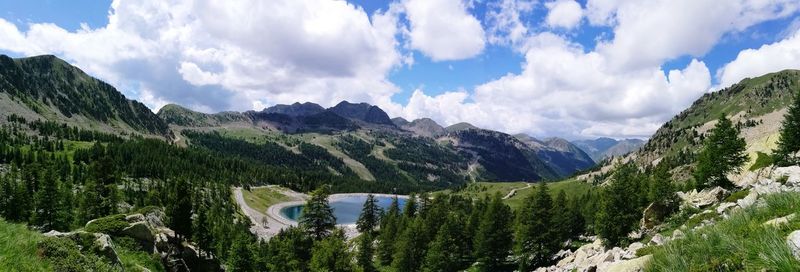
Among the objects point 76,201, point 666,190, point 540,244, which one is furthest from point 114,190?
point 666,190

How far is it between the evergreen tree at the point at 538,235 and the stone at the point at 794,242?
2119 inches

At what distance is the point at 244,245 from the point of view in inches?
2270

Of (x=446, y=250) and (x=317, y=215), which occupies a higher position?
(x=317, y=215)

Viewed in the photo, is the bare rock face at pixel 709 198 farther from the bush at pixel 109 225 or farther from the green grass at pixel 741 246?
the bush at pixel 109 225

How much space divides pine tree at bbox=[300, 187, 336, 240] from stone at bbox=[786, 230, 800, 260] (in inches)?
2533

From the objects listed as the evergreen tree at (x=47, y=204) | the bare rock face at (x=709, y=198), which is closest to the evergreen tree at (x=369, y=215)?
the evergreen tree at (x=47, y=204)

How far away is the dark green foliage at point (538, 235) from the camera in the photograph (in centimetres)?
5947

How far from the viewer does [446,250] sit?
6406 centimetres

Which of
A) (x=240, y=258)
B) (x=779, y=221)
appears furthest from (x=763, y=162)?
(x=240, y=258)

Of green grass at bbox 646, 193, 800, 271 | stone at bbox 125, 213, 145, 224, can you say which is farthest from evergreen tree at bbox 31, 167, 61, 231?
green grass at bbox 646, 193, 800, 271

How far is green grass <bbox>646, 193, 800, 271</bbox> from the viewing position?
21.5ft

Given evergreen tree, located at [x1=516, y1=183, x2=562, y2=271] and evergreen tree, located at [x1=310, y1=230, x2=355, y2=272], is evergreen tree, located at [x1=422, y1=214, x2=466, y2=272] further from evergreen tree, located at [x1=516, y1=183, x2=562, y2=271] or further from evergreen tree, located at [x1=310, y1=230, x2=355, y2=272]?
evergreen tree, located at [x1=310, y1=230, x2=355, y2=272]

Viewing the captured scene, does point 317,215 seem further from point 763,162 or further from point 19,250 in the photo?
point 763,162

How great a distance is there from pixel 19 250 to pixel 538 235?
5674 cm
